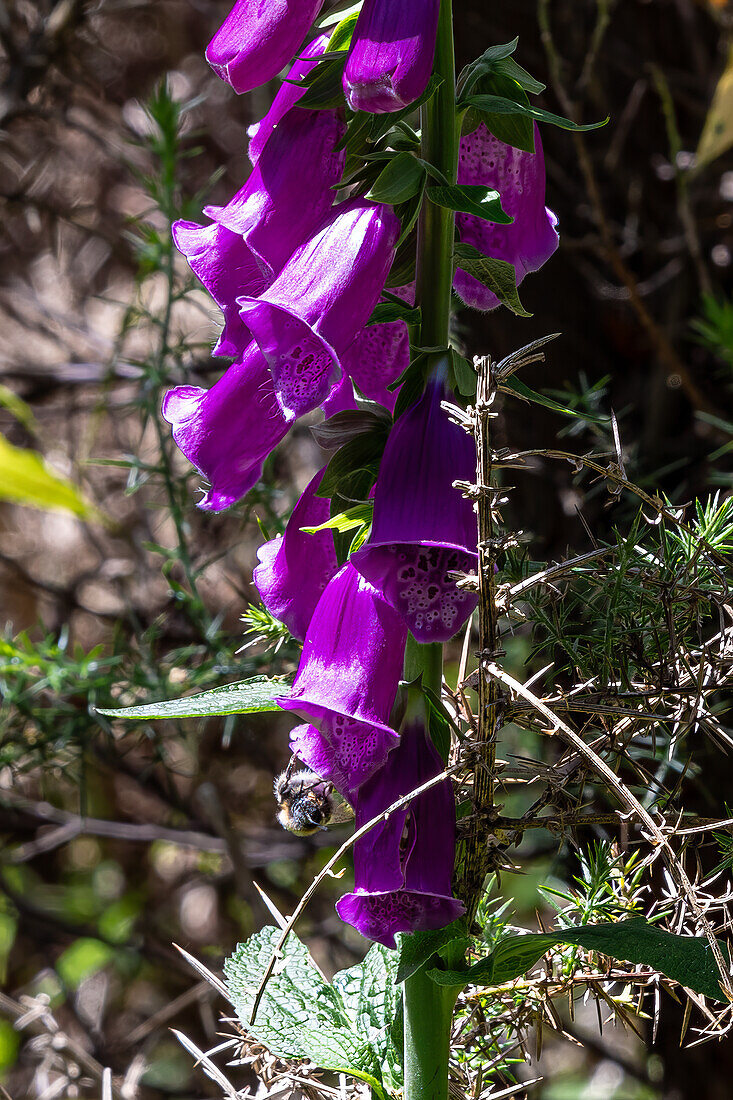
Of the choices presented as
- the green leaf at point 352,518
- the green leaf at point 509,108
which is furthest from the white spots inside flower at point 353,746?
the green leaf at point 509,108

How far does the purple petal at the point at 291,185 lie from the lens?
55 cm

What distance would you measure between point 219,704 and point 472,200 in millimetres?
285

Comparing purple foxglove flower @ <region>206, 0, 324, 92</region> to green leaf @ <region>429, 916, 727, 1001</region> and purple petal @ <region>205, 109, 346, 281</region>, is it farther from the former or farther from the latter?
green leaf @ <region>429, 916, 727, 1001</region>

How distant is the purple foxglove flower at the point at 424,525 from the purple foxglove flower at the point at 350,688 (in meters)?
0.03

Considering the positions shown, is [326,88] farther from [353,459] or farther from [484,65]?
[353,459]

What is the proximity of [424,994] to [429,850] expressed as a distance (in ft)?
0.27

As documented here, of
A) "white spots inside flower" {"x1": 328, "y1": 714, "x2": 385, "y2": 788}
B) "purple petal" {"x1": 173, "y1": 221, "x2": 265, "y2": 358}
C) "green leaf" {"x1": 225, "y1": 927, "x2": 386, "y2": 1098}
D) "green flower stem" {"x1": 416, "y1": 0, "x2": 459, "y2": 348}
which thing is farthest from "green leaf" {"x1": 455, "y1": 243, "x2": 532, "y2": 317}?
"green leaf" {"x1": 225, "y1": 927, "x2": 386, "y2": 1098}

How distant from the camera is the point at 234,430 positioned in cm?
57

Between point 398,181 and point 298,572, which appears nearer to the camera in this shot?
point 398,181

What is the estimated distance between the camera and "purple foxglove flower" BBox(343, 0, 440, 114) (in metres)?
0.45

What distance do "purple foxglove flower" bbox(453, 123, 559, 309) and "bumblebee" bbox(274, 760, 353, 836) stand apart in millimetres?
288

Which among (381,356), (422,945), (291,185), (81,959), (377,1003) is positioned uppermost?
(291,185)

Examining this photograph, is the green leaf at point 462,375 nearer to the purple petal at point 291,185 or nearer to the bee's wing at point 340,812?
the purple petal at point 291,185

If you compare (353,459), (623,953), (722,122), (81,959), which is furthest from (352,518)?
(81,959)
